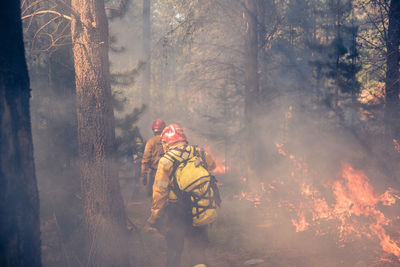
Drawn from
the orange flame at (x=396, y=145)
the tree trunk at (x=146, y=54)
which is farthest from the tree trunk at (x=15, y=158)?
the tree trunk at (x=146, y=54)

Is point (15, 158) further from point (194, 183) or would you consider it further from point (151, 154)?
point (151, 154)

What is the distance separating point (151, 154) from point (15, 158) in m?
5.48

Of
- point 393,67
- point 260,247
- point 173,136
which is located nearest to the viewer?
point 173,136

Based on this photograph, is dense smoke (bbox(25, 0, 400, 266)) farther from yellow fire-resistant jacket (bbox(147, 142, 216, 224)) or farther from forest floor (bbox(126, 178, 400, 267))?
yellow fire-resistant jacket (bbox(147, 142, 216, 224))

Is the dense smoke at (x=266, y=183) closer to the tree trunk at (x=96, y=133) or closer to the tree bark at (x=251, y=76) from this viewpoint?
the tree bark at (x=251, y=76)

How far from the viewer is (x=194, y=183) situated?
4.67 m

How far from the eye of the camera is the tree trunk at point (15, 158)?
200 centimetres

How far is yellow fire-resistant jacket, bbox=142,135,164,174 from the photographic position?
295 inches

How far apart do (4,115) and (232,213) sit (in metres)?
7.85

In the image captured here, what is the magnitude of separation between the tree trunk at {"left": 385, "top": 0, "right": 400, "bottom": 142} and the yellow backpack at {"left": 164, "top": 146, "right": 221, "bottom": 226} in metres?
7.80

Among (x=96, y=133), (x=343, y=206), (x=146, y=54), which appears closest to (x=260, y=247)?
(x=343, y=206)

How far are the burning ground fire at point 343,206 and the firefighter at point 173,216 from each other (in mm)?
3779

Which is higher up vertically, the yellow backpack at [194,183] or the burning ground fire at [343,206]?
the yellow backpack at [194,183]

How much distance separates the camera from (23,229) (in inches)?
84.8
